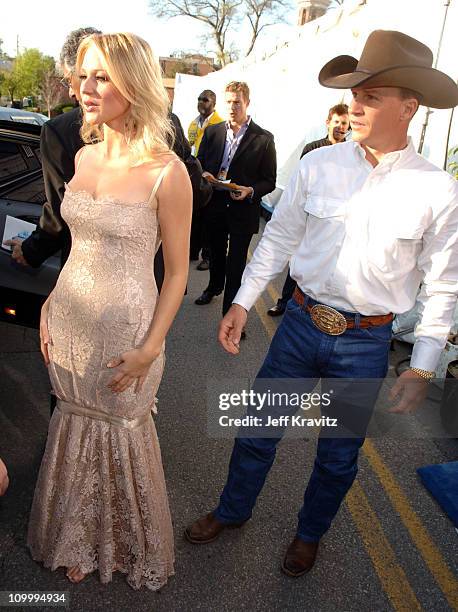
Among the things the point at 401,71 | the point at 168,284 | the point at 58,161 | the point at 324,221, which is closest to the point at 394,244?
the point at 324,221

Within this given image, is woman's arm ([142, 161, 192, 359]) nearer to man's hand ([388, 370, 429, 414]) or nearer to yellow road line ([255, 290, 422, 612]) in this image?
man's hand ([388, 370, 429, 414])

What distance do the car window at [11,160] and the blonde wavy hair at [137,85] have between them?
264 centimetres

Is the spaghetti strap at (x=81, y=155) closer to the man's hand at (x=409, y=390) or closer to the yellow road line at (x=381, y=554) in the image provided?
the man's hand at (x=409, y=390)

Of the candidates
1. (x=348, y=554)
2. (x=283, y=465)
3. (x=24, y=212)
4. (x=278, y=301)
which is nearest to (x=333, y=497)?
(x=348, y=554)

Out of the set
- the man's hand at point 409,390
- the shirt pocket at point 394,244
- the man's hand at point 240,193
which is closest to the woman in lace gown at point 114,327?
the shirt pocket at point 394,244

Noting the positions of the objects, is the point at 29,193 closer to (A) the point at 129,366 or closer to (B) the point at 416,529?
(A) the point at 129,366

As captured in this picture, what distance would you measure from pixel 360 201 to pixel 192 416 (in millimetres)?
1933

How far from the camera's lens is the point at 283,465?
2859 millimetres

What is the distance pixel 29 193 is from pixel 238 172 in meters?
1.79

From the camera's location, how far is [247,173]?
4.38m

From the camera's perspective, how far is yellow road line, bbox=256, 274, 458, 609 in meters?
2.23

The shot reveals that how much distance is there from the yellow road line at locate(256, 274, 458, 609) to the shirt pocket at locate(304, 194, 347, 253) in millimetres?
1519

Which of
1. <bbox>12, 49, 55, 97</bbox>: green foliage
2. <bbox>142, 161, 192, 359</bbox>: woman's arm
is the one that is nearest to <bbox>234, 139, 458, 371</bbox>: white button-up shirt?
<bbox>142, 161, 192, 359</bbox>: woman's arm

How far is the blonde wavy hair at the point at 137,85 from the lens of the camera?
A: 1.52 m
